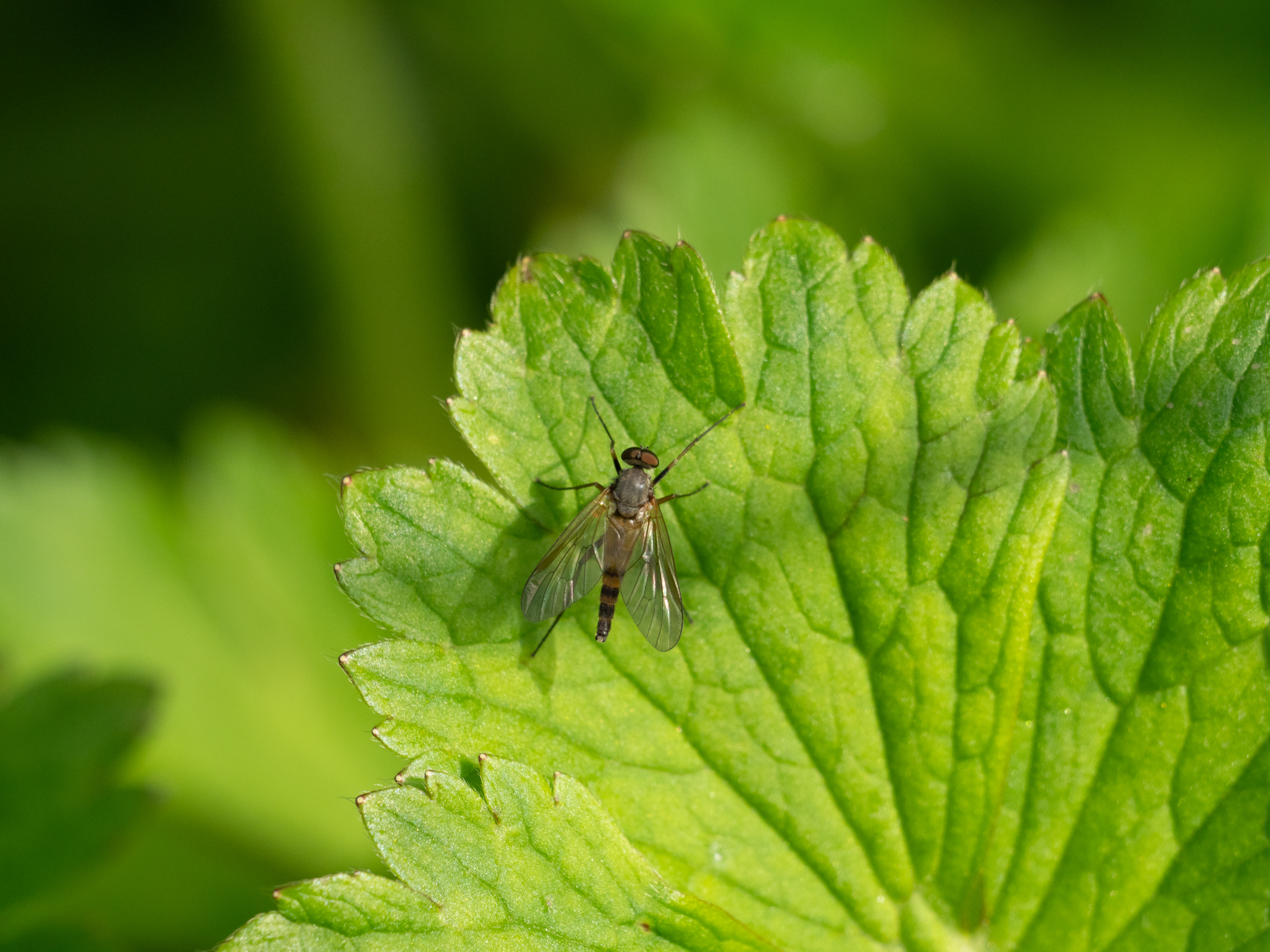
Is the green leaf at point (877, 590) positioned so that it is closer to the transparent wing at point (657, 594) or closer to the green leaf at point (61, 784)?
the transparent wing at point (657, 594)

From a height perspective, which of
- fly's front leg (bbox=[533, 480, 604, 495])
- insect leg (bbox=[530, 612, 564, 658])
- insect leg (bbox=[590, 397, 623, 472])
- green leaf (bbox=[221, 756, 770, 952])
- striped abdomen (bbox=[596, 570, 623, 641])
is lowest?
green leaf (bbox=[221, 756, 770, 952])

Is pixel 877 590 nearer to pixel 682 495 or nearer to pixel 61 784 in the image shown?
pixel 682 495

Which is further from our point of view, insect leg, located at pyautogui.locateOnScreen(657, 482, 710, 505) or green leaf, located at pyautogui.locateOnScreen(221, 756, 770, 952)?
insect leg, located at pyautogui.locateOnScreen(657, 482, 710, 505)

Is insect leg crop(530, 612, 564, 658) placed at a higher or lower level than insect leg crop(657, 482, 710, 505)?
lower

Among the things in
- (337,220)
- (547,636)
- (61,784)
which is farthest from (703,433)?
(337,220)

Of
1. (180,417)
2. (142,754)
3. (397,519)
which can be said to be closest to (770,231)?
(397,519)

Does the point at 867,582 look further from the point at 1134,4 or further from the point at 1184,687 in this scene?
the point at 1134,4

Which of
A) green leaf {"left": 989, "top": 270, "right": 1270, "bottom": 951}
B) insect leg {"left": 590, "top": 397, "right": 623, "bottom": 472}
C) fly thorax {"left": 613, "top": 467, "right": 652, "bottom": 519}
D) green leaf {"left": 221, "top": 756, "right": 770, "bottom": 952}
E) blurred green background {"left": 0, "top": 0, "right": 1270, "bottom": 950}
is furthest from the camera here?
blurred green background {"left": 0, "top": 0, "right": 1270, "bottom": 950}

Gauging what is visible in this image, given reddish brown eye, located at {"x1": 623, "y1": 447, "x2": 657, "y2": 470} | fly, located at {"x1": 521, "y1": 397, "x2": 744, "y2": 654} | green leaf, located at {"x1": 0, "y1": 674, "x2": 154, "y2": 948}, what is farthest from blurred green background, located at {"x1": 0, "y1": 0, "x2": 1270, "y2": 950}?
reddish brown eye, located at {"x1": 623, "y1": 447, "x2": 657, "y2": 470}

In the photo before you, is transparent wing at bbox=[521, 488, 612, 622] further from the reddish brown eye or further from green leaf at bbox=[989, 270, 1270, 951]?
green leaf at bbox=[989, 270, 1270, 951]
